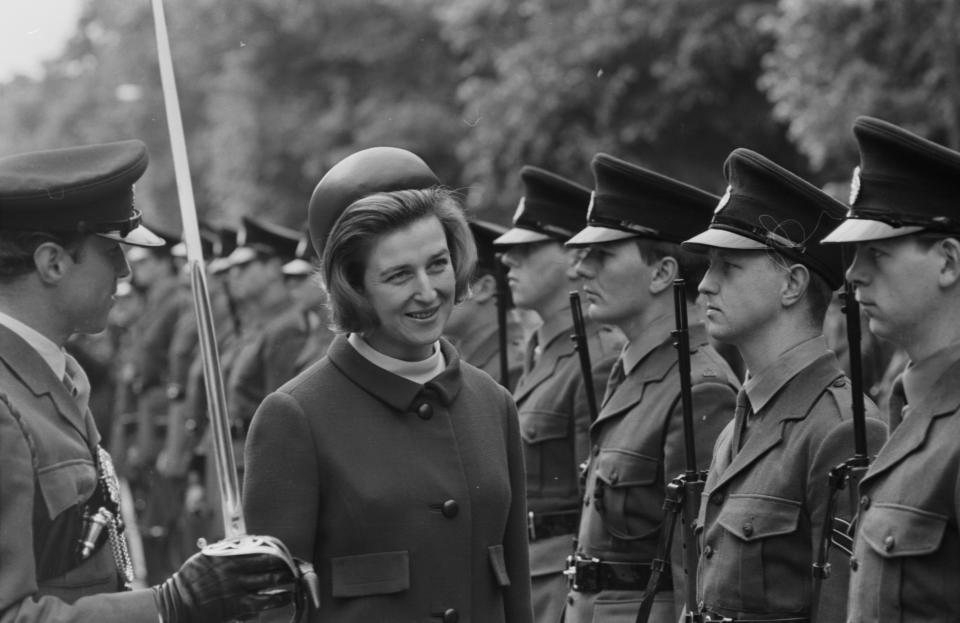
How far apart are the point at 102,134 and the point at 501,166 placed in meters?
17.6

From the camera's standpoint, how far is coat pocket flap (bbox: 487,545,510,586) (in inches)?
169

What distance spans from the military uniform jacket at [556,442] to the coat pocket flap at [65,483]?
3017mm

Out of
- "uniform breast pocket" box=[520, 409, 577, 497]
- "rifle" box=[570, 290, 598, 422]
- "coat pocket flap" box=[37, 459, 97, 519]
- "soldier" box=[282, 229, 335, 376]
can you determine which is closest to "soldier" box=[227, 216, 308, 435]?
"soldier" box=[282, 229, 335, 376]

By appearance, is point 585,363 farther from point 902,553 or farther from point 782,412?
point 902,553

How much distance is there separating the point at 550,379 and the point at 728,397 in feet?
5.38

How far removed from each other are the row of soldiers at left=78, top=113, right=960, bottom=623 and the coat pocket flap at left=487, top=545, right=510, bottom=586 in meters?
0.72

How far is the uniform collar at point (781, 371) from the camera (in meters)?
4.85

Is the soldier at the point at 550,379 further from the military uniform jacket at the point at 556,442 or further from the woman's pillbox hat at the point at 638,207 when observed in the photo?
the woman's pillbox hat at the point at 638,207

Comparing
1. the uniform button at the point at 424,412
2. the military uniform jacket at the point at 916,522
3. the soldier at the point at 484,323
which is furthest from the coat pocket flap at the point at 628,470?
the soldier at the point at 484,323

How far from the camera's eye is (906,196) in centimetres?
405

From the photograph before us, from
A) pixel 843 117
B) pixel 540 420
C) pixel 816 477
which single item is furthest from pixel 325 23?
pixel 816 477

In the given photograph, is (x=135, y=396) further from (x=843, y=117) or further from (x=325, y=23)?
(x=325, y=23)

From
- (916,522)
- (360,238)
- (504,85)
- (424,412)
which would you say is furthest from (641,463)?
(504,85)

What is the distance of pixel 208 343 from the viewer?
3.49 m
